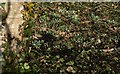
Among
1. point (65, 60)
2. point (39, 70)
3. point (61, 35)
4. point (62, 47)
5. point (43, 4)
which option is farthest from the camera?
point (43, 4)

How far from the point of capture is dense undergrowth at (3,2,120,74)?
17.2 ft

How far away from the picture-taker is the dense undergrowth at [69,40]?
17.2 ft

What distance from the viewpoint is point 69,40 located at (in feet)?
19.9

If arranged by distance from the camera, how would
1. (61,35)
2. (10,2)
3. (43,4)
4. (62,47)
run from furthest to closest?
(43,4)
(10,2)
(61,35)
(62,47)

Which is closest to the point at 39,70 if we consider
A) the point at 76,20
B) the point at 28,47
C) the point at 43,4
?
the point at 28,47

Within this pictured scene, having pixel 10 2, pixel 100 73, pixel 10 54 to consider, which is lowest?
pixel 100 73

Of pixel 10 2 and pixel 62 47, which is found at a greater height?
pixel 10 2

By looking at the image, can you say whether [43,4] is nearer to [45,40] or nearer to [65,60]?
[45,40]

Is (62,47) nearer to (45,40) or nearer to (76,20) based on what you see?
(45,40)

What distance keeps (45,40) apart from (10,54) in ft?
3.31

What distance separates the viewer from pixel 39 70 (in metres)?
5.11

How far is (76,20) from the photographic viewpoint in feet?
22.4

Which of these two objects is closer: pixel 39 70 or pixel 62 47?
pixel 39 70

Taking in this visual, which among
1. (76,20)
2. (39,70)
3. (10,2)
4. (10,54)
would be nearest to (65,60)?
(39,70)
